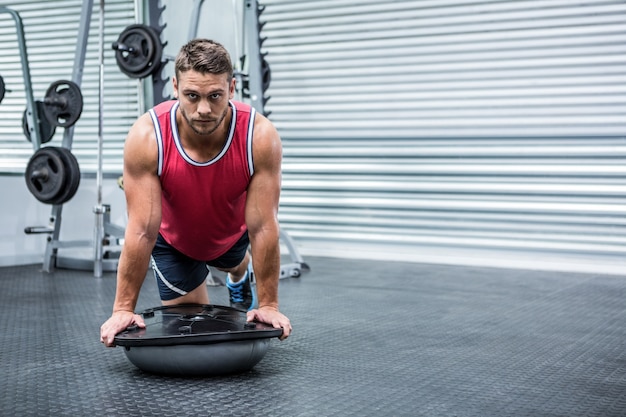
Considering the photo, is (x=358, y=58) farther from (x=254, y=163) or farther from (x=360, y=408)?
(x=360, y=408)

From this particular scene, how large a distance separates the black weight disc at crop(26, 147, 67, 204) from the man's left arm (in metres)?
2.33

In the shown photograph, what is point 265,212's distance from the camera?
218cm

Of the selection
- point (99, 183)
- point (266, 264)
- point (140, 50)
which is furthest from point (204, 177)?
point (140, 50)

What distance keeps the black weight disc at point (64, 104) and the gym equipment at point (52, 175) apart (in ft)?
0.71

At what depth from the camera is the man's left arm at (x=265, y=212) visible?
215 cm

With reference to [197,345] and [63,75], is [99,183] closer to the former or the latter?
[63,75]

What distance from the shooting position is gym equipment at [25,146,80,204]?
4.20 m

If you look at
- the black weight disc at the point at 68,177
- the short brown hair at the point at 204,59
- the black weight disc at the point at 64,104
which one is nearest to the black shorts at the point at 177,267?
the short brown hair at the point at 204,59

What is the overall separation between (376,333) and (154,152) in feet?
3.72

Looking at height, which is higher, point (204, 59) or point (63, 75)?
point (63, 75)

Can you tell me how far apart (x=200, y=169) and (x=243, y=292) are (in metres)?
A: 0.91

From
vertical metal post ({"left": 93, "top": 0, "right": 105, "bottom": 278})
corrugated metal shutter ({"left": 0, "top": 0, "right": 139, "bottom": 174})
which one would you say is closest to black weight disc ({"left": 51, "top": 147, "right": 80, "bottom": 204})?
vertical metal post ({"left": 93, "top": 0, "right": 105, "bottom": 278})

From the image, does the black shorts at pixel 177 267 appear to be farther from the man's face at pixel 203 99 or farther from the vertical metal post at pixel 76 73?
the vertical metal post at pixel 76 73

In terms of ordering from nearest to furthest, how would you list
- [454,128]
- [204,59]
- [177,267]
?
1. [204,59]
2. [177,267]
3. [454,128]
